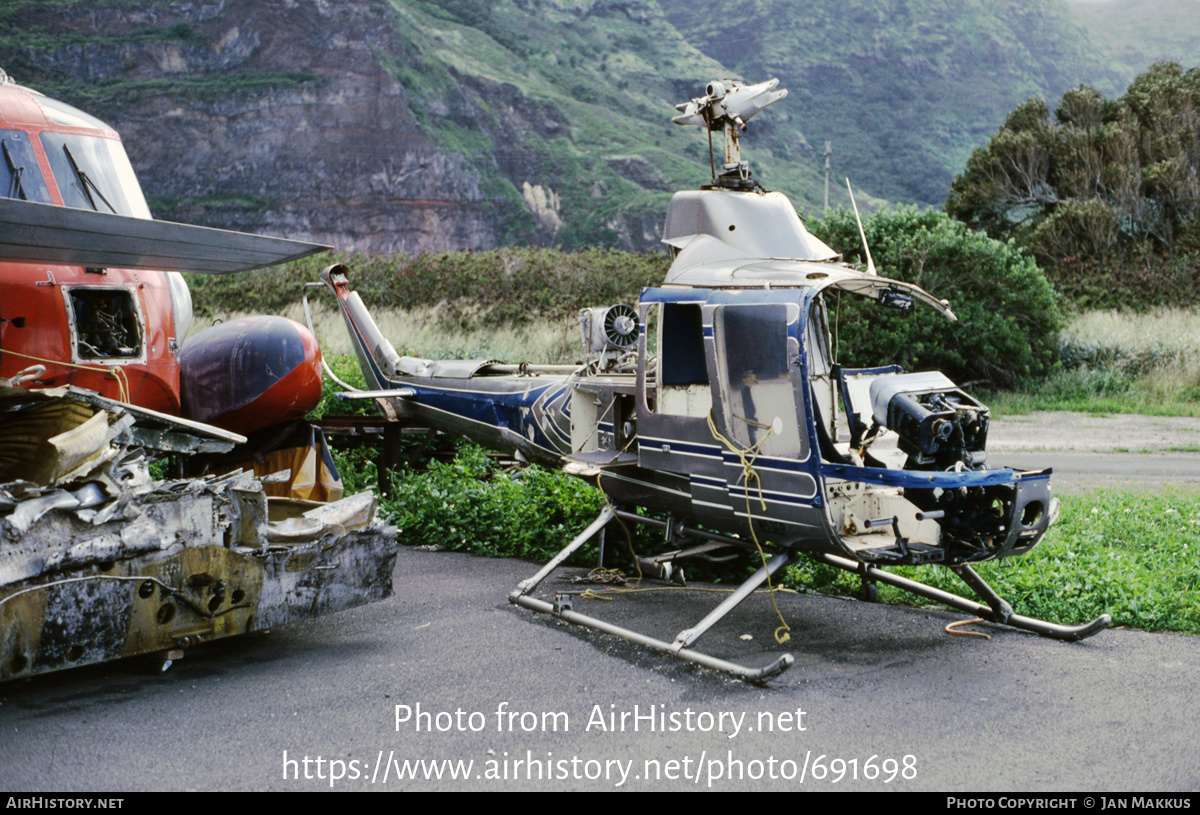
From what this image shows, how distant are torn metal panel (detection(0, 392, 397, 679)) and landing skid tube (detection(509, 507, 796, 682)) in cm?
115

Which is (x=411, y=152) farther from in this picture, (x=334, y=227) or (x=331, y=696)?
(x=331, y=696)

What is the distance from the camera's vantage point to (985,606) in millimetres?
6172

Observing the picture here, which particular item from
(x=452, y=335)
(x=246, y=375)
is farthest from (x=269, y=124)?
(x=246, y=375)

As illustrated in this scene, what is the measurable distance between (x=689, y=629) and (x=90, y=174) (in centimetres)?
517

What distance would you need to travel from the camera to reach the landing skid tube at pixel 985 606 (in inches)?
228

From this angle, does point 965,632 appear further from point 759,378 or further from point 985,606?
point 759,378

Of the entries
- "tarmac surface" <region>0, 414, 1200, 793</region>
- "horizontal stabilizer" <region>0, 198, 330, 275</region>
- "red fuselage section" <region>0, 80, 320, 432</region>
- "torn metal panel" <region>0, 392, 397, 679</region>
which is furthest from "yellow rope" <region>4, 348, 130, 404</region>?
"tarmac surface" <region>0, 414, 1200, 793</region>

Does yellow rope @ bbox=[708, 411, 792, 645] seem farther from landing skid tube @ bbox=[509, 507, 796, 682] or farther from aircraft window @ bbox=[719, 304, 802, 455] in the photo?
landing skid tube @ bbox=[509, 507, 796, 682]

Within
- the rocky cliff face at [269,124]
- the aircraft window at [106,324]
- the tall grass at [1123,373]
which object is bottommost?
the tall grass at [1123,373]

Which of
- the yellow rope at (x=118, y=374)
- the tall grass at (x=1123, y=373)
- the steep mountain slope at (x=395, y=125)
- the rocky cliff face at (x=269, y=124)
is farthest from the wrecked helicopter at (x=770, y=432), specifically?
the rocky cliff face at (x=269, y=124)

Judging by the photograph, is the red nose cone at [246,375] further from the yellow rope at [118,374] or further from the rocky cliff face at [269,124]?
the rocky cliff face at [269,124]

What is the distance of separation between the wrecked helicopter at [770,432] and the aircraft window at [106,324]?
125 inches

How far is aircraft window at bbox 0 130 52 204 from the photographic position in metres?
6.34

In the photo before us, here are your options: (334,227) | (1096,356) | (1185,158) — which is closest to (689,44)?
(334,227)
